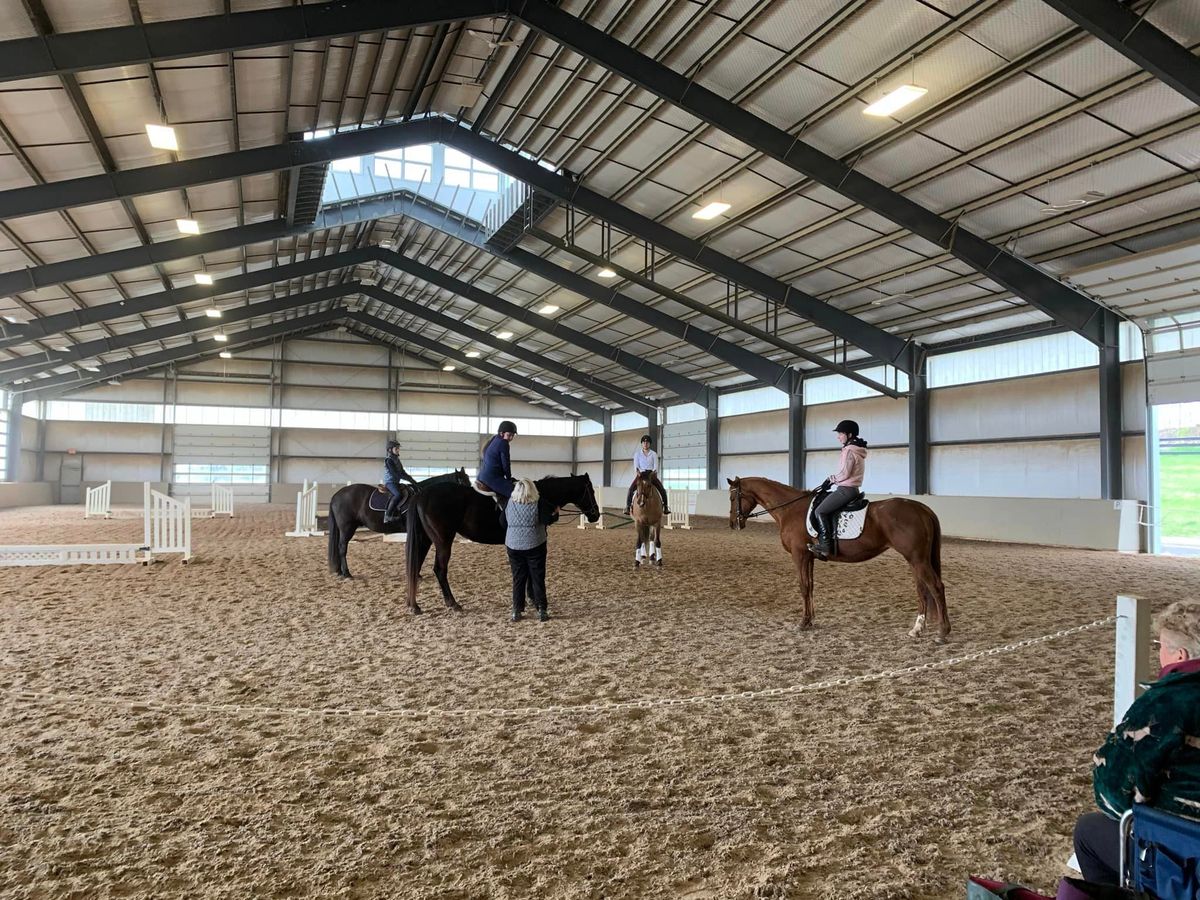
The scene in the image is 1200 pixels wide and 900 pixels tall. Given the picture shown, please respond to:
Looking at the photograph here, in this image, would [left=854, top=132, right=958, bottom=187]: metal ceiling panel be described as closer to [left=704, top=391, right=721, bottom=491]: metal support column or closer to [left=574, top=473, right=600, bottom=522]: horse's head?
[left=574, top=473, right=600, bottom=522]: horse's head

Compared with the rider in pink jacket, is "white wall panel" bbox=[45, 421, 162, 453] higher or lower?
higher

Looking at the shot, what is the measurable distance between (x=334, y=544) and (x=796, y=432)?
17.5 m

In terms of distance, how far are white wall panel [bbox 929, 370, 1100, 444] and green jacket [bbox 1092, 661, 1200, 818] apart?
55.3 feet

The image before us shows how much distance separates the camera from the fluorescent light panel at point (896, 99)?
29.6ft

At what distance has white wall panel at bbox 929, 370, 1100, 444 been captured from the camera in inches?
626

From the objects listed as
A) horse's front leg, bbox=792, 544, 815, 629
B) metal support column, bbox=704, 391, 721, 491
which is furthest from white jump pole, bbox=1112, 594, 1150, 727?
metal support column, bbox=704, 391, 721, 491

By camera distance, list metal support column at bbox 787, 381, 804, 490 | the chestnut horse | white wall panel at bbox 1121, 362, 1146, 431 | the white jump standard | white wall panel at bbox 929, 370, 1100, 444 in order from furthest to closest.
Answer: metal support column at bbox 787, 381, 804, 490, white wall panel at bbox 929, 370, 1100, 444, white wall panel at bbox 1121, 362, 1146, 431, the white jump standard, the chestnut horse

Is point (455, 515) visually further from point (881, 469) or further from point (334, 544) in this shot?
point (881, 469)

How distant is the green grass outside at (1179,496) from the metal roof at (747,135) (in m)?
3.34

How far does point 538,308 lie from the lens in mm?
24750

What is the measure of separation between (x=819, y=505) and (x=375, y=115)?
1170 cm

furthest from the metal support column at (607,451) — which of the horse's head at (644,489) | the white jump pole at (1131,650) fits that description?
the white jump pole at (1131,650)

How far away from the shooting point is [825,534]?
6.64m

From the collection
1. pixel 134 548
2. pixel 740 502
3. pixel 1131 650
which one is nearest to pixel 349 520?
pixel 134 548
